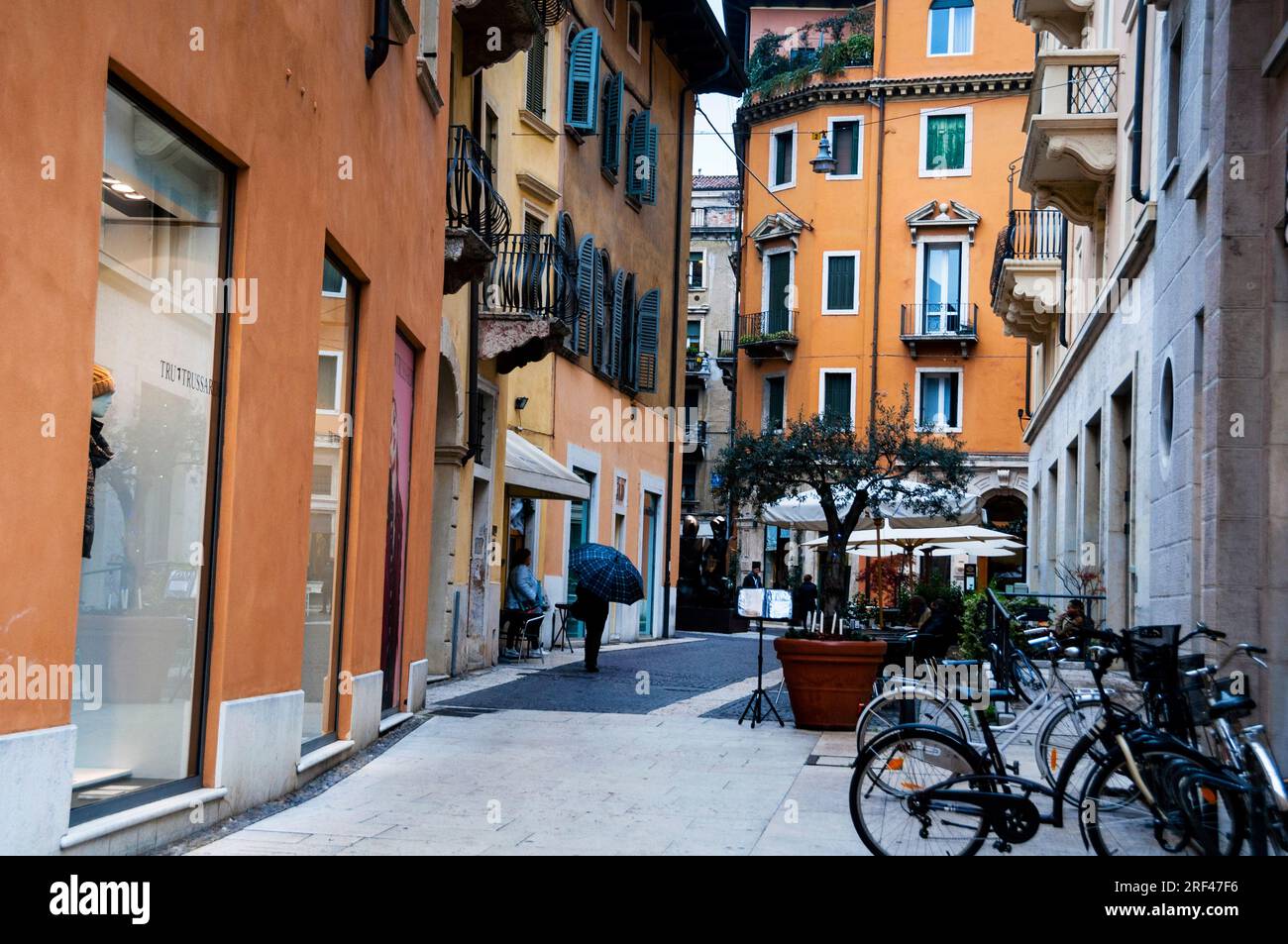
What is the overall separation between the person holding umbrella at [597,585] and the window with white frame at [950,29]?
27157 millimetres

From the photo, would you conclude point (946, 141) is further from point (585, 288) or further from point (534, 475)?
point (534, 475)

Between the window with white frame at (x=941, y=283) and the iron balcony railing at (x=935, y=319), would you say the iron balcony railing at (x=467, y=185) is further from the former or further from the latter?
the window with white frame at (x=941, y=283)

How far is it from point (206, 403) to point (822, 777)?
15.7 feet

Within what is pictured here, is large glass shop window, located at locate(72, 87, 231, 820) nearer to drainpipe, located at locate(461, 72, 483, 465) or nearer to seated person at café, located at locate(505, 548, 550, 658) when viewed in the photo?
drainpipe, located at locate(461, 72, 483, 465)

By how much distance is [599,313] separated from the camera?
1016 inches

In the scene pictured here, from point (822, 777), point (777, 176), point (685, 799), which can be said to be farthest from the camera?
point (777, 176)

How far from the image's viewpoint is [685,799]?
29.9 ft

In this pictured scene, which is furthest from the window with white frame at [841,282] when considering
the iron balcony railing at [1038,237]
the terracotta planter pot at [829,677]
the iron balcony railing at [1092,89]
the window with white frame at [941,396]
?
the terracotta planter pot at [829,677]

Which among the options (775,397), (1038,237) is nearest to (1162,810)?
(1038,237)

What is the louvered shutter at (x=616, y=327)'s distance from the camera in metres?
27.0

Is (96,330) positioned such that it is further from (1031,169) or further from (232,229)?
(1031,169)

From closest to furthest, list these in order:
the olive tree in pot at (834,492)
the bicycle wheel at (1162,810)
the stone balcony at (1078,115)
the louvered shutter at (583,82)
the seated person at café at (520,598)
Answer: the bicycle wheel at (1162,810)
the olive tree in pot at (834,492)
the stone balcony at (1078,115)
the seated person at café at (520,598)
the louvered shutter at (583,82)

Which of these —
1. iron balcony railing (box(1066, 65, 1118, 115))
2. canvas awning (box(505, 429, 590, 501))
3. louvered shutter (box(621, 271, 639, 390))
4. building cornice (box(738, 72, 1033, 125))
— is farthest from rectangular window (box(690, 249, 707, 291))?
iron balcony railing (box(1066, 65, 1118, 115))
